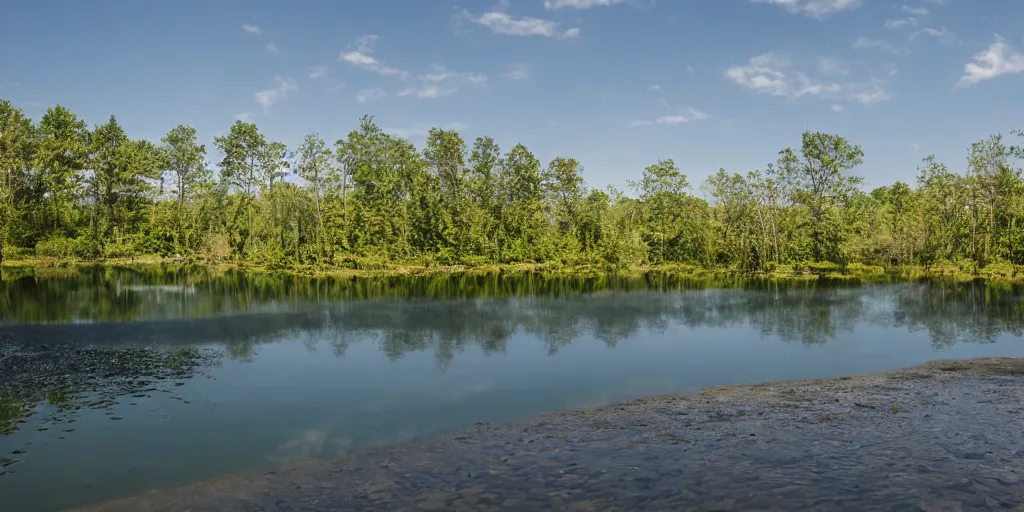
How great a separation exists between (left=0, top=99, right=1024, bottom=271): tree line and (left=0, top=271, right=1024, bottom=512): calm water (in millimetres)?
27397

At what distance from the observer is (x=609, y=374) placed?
21.2 meters

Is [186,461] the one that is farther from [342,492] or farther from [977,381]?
[977,381]

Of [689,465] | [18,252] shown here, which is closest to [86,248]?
[18,252]

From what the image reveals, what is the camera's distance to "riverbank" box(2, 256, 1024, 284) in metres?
59.9

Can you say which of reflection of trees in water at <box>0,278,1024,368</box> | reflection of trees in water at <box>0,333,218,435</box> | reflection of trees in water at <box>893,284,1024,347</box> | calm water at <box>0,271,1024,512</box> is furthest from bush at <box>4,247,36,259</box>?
reflection of trees in water at <box>893,284,1024,347</box>

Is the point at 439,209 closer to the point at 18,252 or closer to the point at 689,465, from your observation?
the point at 18,252

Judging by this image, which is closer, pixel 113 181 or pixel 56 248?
→ pixel 56 248

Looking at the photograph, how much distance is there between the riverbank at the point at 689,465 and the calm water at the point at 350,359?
1.59 metres

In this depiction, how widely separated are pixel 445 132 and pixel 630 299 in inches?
1904

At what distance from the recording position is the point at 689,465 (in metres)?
12.0

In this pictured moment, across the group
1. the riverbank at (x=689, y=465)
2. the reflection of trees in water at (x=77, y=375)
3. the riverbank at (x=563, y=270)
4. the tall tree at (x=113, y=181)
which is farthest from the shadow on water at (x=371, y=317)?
the tall tree at (x=113, y=181)

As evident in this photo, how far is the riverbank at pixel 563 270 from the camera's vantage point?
5991 centimetres

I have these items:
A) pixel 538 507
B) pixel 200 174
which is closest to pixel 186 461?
pixel 538 507

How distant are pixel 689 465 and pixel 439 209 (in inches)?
2832
